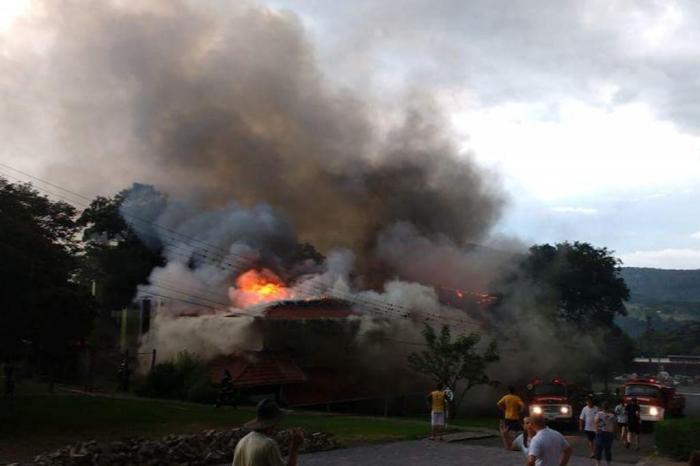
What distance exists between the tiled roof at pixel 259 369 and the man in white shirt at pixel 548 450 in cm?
2661

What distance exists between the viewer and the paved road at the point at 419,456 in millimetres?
15078

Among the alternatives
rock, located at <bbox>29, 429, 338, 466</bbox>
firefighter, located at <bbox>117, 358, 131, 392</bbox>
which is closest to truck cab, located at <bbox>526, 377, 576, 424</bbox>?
rock, located at <bbox>29, 429, 338, 466</bbox>

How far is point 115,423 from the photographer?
21.8 m

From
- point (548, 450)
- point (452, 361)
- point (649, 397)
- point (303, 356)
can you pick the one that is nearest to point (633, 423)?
point (649, 397)

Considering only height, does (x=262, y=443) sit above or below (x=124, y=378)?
above

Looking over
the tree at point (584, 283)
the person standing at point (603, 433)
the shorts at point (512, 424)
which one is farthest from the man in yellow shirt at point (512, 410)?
the tree at point (584, 283)

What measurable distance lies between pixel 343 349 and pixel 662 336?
343 feet

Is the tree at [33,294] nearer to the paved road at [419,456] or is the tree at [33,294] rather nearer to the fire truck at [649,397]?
the paved road at [419,456]

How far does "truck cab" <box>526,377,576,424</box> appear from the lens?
1050 inches

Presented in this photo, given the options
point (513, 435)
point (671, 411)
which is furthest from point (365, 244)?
point (513, 435)

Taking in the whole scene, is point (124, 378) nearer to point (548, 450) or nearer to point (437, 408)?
point (437, 408)

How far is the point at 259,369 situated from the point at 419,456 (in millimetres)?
19928

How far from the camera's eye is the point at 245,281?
44.9m

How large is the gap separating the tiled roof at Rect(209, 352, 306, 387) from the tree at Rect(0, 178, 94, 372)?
10.2 metres
